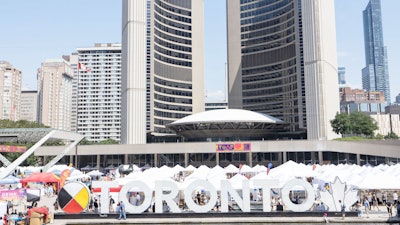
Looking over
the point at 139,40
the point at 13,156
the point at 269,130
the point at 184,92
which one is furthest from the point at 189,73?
the point at 13,156

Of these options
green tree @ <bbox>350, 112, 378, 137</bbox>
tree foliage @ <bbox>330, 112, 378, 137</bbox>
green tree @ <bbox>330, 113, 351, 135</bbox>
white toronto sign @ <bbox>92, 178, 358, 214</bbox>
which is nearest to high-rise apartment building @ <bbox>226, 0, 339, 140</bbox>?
green tree @ <bbox>330, 113, 351, 135</bbox>

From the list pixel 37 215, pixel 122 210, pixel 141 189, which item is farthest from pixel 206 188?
pixel 37 215

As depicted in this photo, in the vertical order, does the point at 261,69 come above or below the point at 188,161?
above

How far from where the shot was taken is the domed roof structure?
97.8m

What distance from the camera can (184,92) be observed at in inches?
5704

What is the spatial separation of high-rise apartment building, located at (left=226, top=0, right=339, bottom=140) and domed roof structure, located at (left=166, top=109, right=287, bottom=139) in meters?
11.4

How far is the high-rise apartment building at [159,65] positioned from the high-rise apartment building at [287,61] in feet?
45.9

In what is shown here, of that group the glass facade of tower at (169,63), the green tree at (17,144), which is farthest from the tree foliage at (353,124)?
the green tree at (17,144)

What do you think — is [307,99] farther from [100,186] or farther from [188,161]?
[100,186]

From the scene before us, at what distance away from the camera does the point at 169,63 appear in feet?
454

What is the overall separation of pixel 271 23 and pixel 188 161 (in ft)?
208

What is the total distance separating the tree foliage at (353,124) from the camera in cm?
9738

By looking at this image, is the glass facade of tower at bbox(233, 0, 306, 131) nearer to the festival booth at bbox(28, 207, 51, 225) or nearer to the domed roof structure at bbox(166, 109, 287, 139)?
the domed roof structure at bbox(166, 109, 287, 139)

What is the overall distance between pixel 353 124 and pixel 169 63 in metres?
65.8
